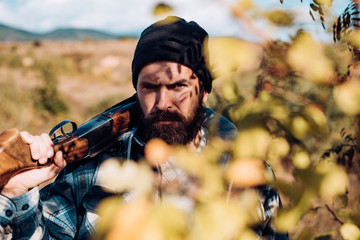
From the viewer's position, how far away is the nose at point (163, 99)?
162 cm

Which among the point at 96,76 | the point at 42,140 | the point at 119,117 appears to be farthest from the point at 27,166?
the point at 96,76

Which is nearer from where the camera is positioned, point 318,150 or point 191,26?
point 191,26

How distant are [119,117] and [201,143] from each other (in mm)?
552

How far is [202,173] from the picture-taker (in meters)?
0.59

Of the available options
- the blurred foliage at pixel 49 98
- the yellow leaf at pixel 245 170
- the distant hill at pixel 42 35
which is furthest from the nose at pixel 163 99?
the distant hill at pixel 42 35

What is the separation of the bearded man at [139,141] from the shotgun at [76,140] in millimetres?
43

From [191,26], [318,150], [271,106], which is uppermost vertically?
[271,106]

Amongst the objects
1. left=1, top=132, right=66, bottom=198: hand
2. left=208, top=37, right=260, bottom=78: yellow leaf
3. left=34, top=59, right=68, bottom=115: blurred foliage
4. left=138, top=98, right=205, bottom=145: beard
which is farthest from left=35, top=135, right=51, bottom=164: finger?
left=34, top=59, right=68, bottom=115: blurred foliage

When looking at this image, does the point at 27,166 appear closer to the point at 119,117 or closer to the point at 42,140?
the point at 42,140

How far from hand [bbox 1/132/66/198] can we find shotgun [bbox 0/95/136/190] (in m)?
0.02

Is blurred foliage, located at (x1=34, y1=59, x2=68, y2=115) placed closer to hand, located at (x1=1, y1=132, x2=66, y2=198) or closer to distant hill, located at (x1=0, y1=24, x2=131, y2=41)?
hand, located at (x1=1, y1=132, x2=66, y2=198)

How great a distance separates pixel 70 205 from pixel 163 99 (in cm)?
77

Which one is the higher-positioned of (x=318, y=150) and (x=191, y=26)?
(x=191, y=26)

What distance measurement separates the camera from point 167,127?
1736mm
